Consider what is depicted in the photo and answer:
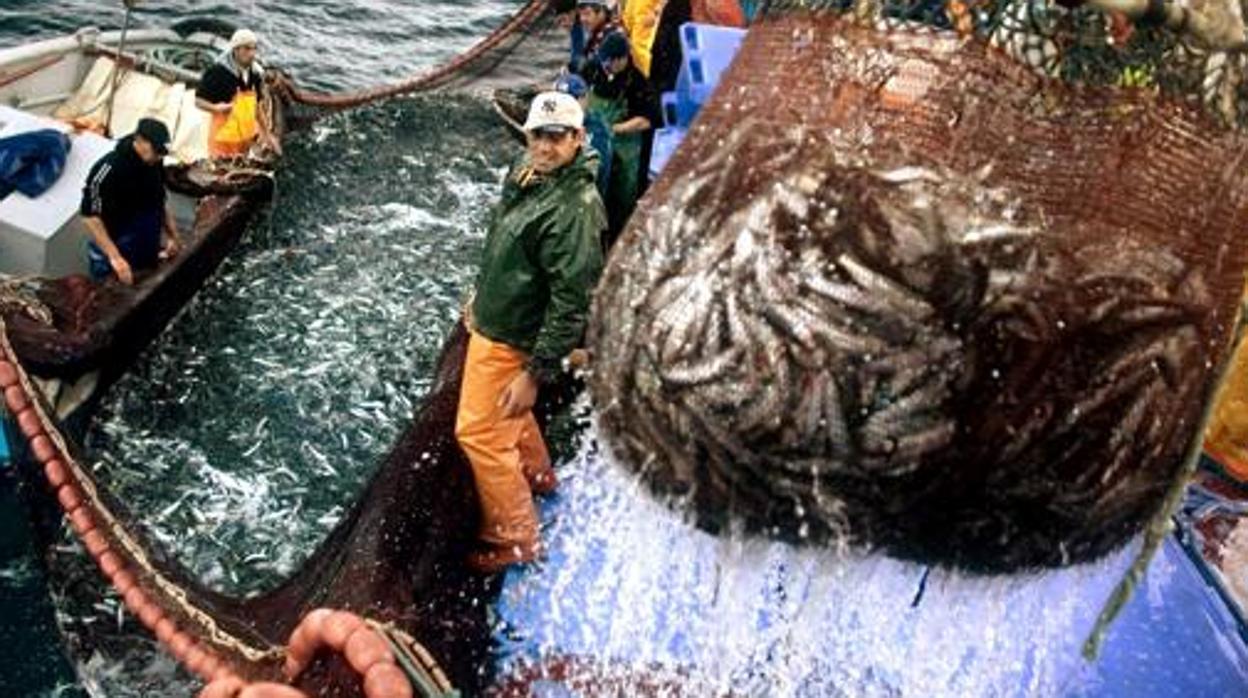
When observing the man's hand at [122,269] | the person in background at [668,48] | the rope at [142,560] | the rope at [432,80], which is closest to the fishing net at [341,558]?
the rope at [142,560]

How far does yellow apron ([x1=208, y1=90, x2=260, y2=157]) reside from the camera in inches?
339

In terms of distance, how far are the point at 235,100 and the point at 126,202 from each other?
229 cm

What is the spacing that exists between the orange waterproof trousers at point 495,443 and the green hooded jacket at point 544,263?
0.40ft

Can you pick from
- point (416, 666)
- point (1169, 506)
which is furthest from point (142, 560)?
point (1169, 506)

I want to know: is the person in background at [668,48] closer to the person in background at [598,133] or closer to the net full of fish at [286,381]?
the person in background at [598,133]

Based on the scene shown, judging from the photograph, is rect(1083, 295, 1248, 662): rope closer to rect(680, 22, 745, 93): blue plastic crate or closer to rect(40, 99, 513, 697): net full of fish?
rect(40, 99, 513, 697): net full of fish

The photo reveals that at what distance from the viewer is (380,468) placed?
495cm

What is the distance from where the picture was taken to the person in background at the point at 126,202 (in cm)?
646

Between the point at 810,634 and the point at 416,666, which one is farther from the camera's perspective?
the point at 810,634

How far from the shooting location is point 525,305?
15.0 feet

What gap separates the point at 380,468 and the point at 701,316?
332 centimetres

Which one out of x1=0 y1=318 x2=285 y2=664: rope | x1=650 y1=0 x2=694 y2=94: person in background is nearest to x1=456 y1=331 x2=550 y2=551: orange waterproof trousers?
x1=0 y1=318 x2=285 y2=664: rope

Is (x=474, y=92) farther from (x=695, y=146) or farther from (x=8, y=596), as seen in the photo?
(x=695, y=146)

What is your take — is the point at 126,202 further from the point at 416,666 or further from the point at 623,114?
the point at 416,666
